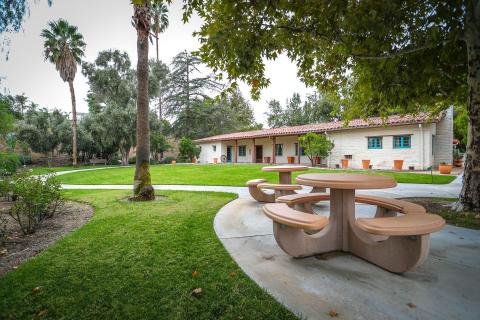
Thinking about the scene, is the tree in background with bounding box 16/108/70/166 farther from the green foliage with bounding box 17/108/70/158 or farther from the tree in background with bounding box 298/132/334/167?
the tree in background with bounding box 298/132/334/167

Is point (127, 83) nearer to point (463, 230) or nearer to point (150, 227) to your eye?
point (150, 227)

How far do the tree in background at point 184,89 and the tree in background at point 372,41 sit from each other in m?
32.1

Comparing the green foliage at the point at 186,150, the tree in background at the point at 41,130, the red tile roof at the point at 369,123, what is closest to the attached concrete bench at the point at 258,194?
the red tile roof at the point at 369,123

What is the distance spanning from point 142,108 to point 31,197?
3.43 metres

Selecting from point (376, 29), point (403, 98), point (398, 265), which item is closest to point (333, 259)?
point (398, 265)

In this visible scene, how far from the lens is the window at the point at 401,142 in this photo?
15.4 metres

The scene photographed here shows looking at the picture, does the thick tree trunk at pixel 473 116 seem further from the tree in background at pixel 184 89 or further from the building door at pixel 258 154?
the tree in background at pixel 184 89

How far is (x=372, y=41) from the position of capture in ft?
15.6

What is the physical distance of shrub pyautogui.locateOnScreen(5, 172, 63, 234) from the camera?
174 inches

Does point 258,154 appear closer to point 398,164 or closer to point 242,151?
point 242,151

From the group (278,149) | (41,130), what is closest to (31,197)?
(278,149)

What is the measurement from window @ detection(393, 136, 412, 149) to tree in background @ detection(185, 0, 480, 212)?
391 inches

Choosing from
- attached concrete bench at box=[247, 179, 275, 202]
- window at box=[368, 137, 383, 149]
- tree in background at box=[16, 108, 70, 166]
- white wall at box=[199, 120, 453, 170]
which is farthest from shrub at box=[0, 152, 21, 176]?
tree in background at box=[16, 108, 70, 166]

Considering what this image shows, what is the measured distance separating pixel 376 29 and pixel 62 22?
26803mm
